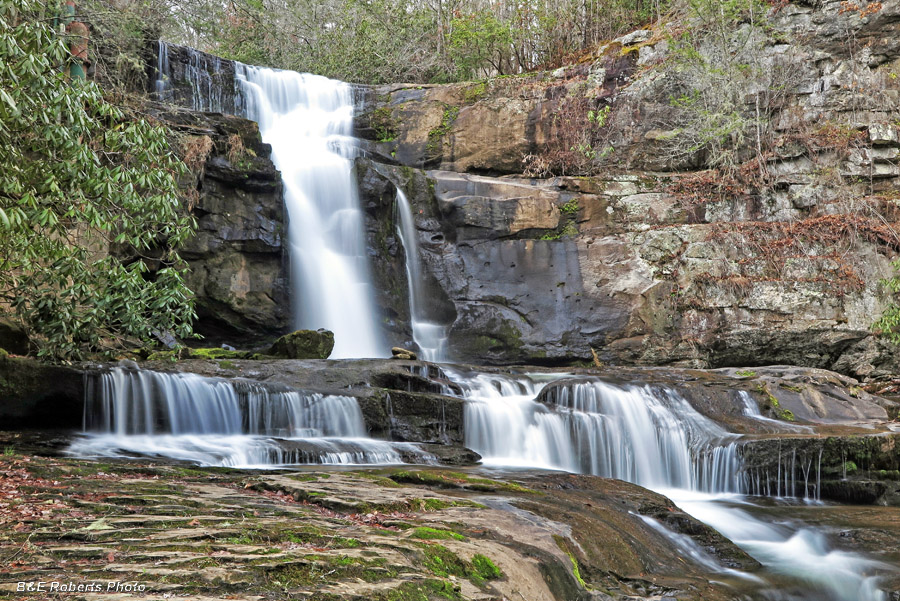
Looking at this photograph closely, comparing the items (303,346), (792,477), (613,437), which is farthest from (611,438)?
(303,346)

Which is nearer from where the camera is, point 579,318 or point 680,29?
point 579,318

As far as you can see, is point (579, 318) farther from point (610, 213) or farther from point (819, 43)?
point (819, 43)

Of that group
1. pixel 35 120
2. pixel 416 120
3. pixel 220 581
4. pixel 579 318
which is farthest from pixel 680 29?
pixel 220 581

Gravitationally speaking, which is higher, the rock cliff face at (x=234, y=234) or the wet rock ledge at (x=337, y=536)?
the rock cliff face at (x=234, y=234)

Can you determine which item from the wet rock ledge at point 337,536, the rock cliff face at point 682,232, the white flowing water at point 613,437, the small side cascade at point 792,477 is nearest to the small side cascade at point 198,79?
the rock cliff face at point 682,232

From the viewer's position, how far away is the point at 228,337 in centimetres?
1631

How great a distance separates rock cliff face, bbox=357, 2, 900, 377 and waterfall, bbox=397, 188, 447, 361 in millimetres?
288

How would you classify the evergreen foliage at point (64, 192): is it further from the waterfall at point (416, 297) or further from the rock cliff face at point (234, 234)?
the waterfall at point (416, 297)

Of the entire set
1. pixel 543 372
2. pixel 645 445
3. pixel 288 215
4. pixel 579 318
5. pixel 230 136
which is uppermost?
pixel 230 136

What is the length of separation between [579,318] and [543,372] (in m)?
3.94

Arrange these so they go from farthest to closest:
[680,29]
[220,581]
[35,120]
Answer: [680,29] < [35,120] < [220,581]

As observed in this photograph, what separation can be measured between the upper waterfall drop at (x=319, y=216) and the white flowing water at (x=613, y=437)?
5.68m

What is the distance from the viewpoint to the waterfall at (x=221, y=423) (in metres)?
8.20

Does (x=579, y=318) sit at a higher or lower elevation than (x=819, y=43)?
lower
